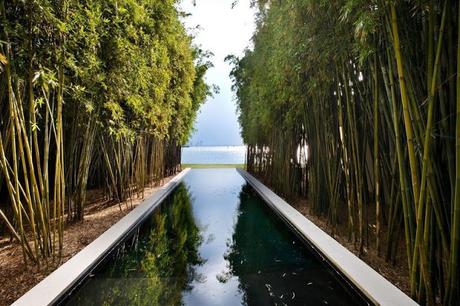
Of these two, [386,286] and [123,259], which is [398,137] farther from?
[123,259]

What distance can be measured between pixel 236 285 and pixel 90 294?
1.19 m

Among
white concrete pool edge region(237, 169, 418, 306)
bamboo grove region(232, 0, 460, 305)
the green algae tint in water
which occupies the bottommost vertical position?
the green algae tint in water

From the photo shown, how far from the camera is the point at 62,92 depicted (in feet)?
8.72

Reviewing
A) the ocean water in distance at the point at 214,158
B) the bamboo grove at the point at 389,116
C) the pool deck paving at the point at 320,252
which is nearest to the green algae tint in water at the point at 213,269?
the pool deck paving at the point at 320,252

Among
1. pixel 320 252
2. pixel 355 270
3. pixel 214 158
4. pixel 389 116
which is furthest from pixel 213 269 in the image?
pixel 214 158

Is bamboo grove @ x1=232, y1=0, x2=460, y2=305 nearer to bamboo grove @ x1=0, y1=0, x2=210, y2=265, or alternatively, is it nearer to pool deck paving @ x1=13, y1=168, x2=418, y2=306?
pool deck paving @ x1=13, y1=168, x2=418, y2=306

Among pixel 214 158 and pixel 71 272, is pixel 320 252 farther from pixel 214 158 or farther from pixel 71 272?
pixel 214 158

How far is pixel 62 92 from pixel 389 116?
2936 mm

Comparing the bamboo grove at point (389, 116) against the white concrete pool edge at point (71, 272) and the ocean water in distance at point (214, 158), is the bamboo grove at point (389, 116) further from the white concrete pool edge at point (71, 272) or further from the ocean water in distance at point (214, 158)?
the ocean water in distance at point (214, 158)

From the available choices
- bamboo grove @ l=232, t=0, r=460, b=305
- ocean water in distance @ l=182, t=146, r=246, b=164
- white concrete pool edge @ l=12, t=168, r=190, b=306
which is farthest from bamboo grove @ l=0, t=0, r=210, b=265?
ocean water in distance @ l=182, t=146, r=246, b=164

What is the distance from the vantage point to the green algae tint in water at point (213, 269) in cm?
229

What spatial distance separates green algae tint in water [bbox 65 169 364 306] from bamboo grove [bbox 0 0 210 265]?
0.70 meters

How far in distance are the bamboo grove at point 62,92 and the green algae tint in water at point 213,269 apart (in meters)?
0.70

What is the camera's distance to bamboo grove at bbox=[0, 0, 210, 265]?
2.16 metres
